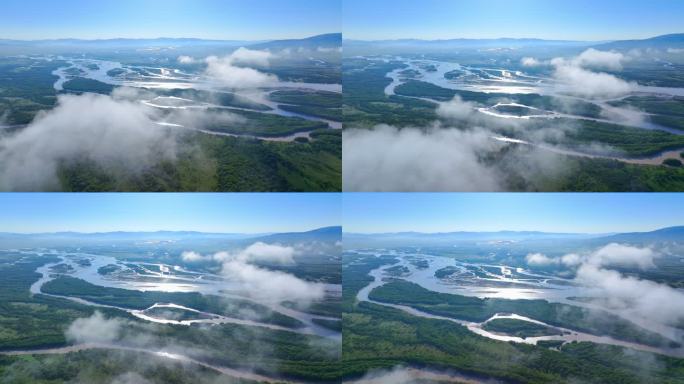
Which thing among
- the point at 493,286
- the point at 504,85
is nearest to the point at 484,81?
the point at 504,85

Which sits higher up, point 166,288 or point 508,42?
point 508,42

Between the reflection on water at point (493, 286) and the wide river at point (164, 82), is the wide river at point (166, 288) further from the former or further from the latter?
the wide river at point (164, 82)

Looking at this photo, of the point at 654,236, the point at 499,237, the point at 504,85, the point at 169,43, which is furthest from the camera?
the point at 504,85

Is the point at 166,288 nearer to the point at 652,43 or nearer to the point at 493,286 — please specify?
the point at 493,286

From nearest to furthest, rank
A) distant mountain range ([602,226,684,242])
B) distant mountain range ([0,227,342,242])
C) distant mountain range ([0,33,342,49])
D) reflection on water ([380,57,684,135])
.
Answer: distant mountain range ([602,226,684,242]) → distant mountain range ([0,227,342,242]) → distant mountain range ([0,33,342,49]) → reflection on water ([380,57,684,135])

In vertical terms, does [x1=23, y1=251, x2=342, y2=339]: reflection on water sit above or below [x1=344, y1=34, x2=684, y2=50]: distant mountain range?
below

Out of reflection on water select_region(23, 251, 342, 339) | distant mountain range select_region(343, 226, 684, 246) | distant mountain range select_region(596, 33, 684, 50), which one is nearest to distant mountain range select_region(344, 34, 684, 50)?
distant mountain range select_region(596, 33, 684, 50)

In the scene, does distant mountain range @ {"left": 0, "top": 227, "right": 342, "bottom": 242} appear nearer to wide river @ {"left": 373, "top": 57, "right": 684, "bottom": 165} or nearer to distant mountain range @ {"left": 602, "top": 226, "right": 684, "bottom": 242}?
wide river @ {"left": 373, "top": 57, "right": 684, "bottom": 165}

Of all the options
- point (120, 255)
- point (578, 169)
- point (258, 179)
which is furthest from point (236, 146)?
point (578, 169)

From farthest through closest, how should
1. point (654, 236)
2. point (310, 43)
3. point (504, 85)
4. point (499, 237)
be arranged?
1. point (504, 85)
2. point (310, 43)
3. point (499, 237)
4. point (654, 236)

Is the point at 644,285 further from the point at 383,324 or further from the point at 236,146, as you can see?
the point at 236,146

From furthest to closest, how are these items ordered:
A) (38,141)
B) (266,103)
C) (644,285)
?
1. (266,103)
2. (644,285)
3. (38,141)
